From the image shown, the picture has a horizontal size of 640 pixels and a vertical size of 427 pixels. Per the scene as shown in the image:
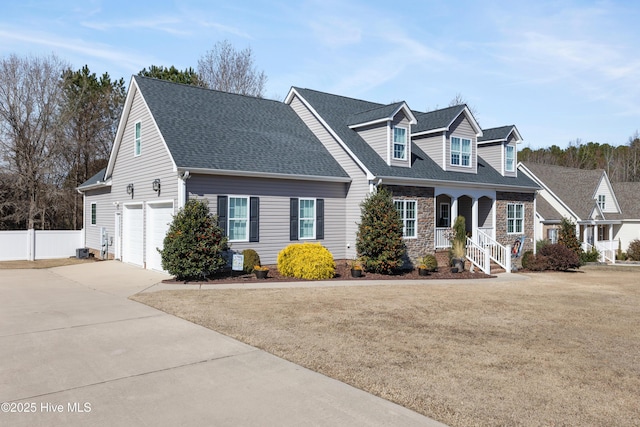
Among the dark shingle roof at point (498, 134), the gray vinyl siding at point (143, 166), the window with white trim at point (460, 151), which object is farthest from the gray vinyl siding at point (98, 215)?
the dark shingle roof at point (498, 134)

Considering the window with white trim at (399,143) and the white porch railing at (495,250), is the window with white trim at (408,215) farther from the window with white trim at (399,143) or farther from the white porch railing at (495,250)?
the white porch railing at (495,250)

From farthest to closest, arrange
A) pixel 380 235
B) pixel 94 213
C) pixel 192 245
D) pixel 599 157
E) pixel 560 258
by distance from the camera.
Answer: pixel 599 157, pixel 94 213, pixel 560 258, pixel 380 235, pixel 192 245

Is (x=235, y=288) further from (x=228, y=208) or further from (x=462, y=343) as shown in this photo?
(x=462, y=343)

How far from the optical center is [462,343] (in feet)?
25.7

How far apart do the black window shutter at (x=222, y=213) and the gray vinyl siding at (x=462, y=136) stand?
11.0m

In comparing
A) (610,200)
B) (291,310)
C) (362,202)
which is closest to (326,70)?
(362,202)

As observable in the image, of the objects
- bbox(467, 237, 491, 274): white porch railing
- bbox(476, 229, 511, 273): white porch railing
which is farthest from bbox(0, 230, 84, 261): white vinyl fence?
bbox(476, 229, 511, 273): white porch railing

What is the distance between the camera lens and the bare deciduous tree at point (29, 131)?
96.1 ft

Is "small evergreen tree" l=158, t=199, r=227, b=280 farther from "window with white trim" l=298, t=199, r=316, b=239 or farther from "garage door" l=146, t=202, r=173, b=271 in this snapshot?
"window with white trim" l=298, t=199, r=316, b=239

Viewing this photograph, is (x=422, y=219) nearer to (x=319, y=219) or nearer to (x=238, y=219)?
(x=319, y=219)

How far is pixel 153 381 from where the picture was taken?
5.80 meters

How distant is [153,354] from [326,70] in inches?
749

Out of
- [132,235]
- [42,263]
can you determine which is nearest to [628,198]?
[132,235]

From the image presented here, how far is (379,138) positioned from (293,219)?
544 cm
